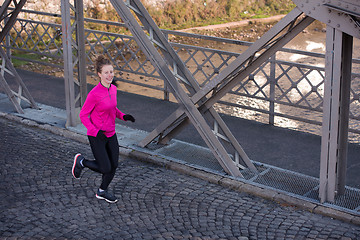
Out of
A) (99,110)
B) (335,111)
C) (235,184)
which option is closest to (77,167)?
(99,110)

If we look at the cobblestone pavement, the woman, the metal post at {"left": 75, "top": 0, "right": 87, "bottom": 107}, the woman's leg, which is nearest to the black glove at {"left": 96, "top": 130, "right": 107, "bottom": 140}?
the woman

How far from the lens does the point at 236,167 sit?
7.53 m

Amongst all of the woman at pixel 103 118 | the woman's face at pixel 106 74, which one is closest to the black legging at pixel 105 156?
the woman at pixel 103 118

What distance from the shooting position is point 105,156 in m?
6.66

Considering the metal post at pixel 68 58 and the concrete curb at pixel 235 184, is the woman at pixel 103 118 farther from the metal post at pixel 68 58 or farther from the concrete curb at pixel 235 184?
the metal post at pixel 68 58

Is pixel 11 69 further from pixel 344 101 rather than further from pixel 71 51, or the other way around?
pixel 344 101

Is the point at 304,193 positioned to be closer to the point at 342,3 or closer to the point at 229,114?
the point at 342,3

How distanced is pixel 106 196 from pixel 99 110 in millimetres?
1028

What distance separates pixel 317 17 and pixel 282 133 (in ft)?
11.5

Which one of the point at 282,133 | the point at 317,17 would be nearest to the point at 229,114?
the point at 282,133

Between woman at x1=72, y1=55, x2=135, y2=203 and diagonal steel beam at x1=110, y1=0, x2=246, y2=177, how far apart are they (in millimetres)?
1151

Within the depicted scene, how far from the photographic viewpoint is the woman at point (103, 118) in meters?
6.55

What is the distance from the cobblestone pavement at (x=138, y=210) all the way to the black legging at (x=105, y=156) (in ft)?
1.13

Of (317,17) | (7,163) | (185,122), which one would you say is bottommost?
(7,163)
